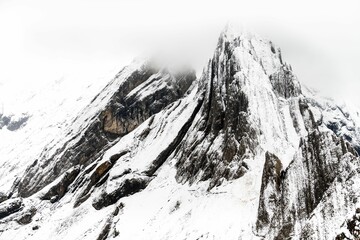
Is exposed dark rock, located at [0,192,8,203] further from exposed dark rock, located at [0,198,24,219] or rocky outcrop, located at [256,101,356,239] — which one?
rocky outcrop, located at [256,101,356,239]

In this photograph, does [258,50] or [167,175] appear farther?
[258,50]

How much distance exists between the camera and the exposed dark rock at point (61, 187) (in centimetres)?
13125

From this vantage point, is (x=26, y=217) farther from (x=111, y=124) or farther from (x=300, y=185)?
(x=300, y=185)

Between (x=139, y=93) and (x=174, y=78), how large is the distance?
1121cm

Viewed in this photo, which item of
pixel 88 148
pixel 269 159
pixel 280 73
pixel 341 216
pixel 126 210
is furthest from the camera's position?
pixel 88 148

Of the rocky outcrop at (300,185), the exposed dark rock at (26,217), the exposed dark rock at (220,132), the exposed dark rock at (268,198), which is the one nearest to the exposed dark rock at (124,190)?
the exposed dark rock at (220,132)

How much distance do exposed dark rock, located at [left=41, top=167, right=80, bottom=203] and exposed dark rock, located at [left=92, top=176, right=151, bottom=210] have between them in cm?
2367

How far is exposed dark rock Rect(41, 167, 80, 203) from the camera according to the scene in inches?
5167

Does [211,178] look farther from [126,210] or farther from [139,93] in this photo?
[139,93]

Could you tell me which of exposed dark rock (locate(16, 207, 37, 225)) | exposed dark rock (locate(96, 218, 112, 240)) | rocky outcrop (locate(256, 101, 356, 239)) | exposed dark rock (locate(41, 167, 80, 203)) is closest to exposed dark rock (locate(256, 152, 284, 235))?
rocky outcrop (locate(256, 101, 356, 239))

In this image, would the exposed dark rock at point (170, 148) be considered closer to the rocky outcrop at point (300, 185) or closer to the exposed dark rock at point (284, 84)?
the exposed dark rock at point (284, 84)

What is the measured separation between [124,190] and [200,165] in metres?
20.2

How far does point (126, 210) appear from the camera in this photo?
329 ft

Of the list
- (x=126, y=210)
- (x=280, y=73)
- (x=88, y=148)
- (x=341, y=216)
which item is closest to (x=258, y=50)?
(x=280, y=73)
